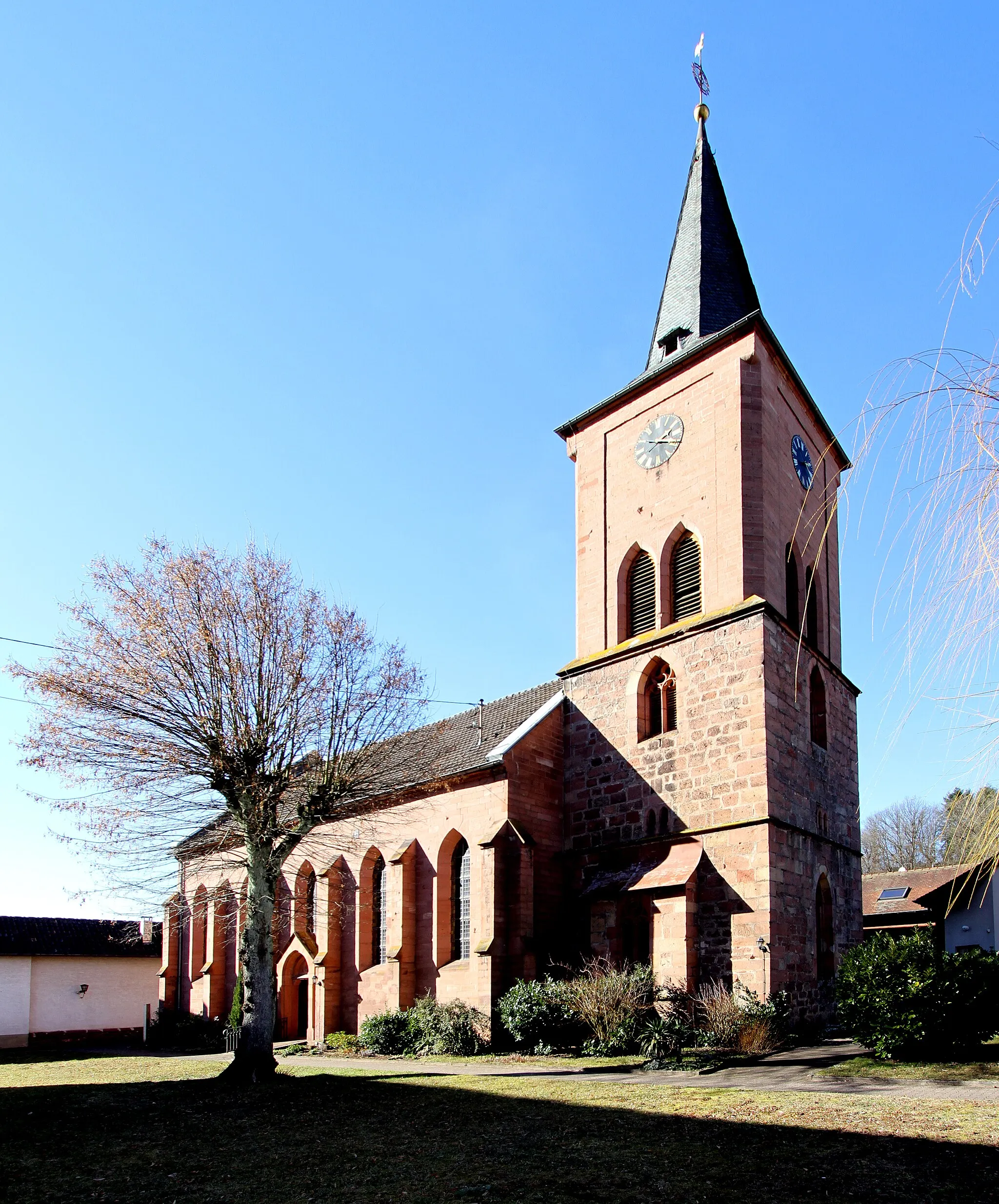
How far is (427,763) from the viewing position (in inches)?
925

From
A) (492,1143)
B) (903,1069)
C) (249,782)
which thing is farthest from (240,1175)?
(903,1069)

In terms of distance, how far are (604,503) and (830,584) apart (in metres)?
6.75

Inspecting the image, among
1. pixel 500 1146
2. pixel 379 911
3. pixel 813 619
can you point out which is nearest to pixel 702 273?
pixel 813 619

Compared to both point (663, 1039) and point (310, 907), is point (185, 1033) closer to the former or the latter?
point (310, 907)

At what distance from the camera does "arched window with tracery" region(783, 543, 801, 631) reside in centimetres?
2434

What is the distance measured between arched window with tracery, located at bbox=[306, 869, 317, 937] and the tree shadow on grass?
10446 mm

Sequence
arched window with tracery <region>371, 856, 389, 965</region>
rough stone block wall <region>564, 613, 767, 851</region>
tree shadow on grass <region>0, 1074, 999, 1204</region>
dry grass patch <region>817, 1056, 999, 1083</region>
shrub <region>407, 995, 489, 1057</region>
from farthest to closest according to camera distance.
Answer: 1. arched window with tracery <region>371, 856, 389, 965</region>
2. shrub <region>407, 995, 489, 1057</region>
3. rough stone block wall <region>564, 613, 767, 851</region>
4. dry grass patch <region>817, 1056, 999, 1083</region>
5. tree shadow on grass <region>0, 1074, 999, 1204</region>

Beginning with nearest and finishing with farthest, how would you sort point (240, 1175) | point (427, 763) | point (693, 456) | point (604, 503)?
point (240, 1175), point (427, 763), point (693, 456), point (604, 503)

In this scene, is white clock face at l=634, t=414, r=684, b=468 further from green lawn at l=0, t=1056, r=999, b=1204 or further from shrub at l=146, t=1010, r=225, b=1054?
shrub at l=146, t=1010, r=225, b=1054

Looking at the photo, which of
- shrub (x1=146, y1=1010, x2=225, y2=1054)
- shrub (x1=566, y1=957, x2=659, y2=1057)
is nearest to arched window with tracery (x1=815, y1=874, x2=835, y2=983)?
shrub (x1=566, y1=957, x2=659, y2=1057)

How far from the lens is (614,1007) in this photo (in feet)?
63.3

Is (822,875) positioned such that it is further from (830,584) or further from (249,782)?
(249,782)

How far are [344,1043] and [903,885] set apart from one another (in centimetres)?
2555

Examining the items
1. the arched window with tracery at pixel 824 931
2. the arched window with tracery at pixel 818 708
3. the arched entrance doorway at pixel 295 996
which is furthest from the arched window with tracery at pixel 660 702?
the arched entrance doorway at pixel 295 996
